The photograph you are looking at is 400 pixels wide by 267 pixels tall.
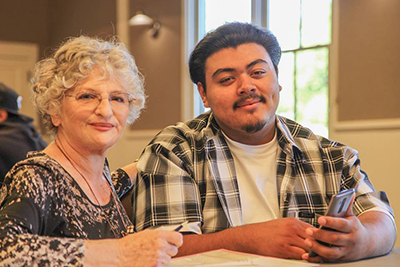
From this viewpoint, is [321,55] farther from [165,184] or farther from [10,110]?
[165,184]

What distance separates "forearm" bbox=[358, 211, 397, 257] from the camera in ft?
4.86

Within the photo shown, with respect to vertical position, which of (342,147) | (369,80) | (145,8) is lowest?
(342,147)

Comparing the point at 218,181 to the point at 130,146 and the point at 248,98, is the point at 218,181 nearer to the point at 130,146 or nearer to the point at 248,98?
the point at 248,98

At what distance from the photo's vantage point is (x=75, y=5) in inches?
325

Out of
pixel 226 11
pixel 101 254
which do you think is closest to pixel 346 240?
pixel 101 254

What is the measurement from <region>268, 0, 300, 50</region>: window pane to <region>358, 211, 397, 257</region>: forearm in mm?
3905

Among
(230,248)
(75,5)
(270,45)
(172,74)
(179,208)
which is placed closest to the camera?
Result: (230,248)

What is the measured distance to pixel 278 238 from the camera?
4.74ft

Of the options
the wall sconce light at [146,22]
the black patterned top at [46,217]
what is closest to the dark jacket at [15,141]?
the black patterned top at [46,217]

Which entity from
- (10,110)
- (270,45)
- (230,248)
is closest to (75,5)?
(10,110)

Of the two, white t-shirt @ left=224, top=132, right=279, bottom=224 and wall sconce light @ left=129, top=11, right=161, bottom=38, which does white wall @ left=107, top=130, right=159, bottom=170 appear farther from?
white t-shirt @ left=224, top=132, right=279, bottom=224

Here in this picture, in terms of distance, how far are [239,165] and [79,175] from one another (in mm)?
685

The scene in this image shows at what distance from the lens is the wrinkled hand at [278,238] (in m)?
1.42

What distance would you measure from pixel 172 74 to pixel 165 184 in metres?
4.93
